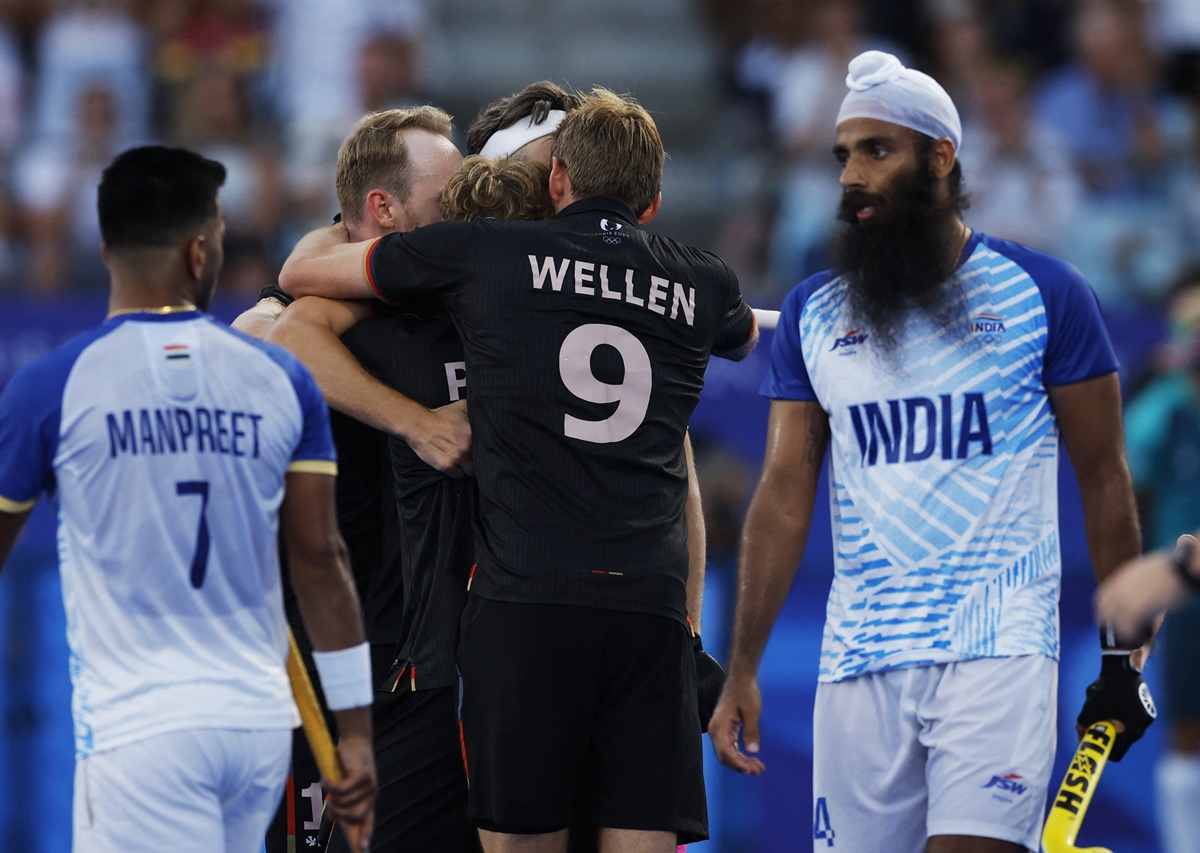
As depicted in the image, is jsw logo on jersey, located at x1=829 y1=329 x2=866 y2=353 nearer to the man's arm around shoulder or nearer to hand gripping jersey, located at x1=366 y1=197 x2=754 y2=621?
hand gripping jersey, located at x1=366 y1=197 x2=754 y2=621

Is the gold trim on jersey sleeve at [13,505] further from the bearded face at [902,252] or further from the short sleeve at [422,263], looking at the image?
the bearded face at [902,252]

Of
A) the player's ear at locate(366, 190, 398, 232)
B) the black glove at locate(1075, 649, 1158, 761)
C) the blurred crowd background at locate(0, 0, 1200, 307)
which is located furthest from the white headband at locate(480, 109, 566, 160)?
Result: the blurred crowd background at locate(0, 0, 1200, 307)

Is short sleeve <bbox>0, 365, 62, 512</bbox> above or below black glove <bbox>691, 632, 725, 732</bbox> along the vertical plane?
above

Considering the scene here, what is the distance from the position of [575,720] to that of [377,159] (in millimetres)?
1913

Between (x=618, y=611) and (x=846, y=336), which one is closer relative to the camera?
(x=618, y=611)

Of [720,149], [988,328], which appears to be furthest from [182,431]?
[720,149]

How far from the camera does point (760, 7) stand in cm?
1470

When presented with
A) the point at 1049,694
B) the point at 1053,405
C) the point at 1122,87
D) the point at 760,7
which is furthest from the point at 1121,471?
the point at 760,7

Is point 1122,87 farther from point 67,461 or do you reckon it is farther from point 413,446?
point 67,461

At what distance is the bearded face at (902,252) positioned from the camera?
4.99 metres

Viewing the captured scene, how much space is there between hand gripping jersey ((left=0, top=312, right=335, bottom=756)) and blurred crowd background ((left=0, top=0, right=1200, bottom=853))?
5.38 m

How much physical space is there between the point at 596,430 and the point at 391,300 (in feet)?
2.30

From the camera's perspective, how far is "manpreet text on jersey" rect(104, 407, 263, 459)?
4.05m

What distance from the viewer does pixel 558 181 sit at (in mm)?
5062
